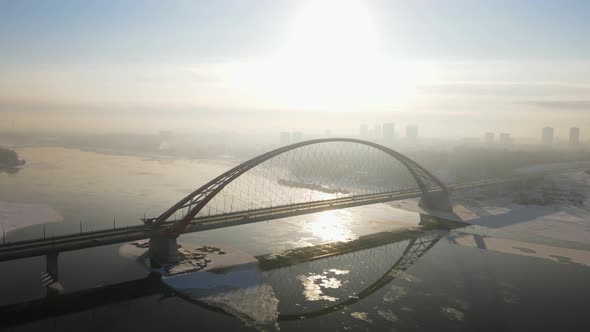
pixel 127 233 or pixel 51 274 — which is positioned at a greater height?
pixel 127 233

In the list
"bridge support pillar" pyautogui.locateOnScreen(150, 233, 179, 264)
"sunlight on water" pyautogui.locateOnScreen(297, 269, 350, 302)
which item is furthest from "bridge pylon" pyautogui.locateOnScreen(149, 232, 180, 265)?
"sunlight on water" pyautogui.locateOnScreen(297, 269, 350, 302)

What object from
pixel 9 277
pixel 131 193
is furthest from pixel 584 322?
pixel 131 193

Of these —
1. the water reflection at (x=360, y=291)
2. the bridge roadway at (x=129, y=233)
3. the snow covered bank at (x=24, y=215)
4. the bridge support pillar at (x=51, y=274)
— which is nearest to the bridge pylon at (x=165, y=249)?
the bridge roadway at (x=129, y=233)

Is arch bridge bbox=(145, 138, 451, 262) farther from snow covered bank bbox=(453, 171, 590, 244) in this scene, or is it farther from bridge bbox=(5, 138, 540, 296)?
snow covered bank bbox=(453, 171, 590, 244)

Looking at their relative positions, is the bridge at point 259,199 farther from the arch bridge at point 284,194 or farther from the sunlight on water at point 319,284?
the sunlight on water at point 319,284

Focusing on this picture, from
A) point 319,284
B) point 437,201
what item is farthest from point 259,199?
point 319,284

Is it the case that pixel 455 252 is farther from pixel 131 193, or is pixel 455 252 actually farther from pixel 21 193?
pixel 21 193

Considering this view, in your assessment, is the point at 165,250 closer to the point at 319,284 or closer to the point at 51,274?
the point at 51,274
